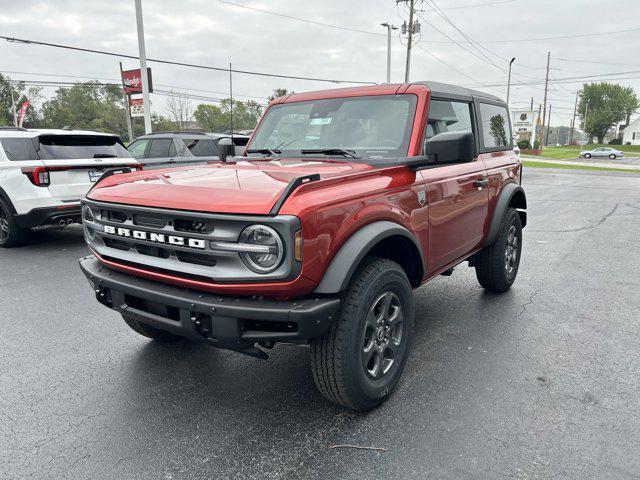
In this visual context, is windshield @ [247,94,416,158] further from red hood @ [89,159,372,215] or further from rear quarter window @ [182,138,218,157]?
rear quarter window @ [182,138,218,157]

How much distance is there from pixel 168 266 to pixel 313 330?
0.86 m

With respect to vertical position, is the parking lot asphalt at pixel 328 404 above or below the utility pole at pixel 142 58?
below

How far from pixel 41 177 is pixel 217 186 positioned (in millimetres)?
5341

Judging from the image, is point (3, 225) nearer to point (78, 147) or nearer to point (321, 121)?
point (78, 147)

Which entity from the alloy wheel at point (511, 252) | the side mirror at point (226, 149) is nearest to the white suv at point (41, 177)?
the side mirror at point (226, 149)

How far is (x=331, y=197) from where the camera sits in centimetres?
245

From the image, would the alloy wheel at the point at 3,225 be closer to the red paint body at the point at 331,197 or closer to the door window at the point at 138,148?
the door window at the point at 138,148

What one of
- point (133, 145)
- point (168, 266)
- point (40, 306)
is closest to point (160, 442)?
point (168, 266)

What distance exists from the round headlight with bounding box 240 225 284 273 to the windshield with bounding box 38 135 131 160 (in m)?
5.81

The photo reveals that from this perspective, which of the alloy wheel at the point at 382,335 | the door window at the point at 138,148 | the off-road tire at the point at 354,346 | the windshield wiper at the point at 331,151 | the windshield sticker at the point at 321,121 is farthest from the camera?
the door window at the point at 138,148

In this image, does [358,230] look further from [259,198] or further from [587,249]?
[587,249]

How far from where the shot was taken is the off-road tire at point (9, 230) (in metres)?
6.91

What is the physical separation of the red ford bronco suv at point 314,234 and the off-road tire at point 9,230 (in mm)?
4634

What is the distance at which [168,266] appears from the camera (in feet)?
8.26
